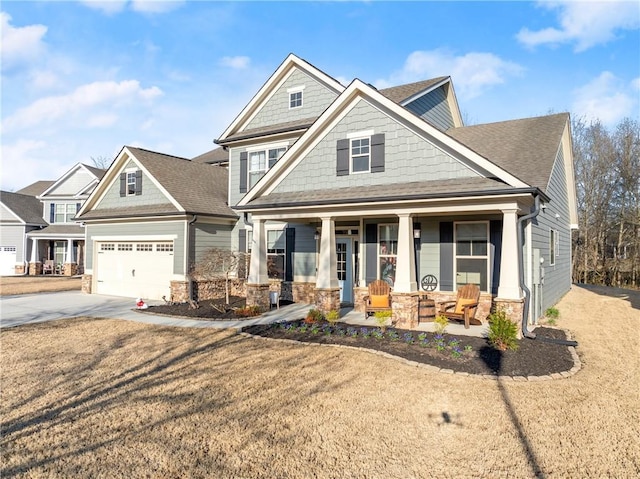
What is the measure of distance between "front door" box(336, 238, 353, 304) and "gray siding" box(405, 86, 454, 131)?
5226mm

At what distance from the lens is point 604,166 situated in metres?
26.3

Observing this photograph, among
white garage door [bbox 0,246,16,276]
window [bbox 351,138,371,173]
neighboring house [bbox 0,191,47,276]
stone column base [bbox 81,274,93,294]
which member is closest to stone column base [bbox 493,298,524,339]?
window [bbox 351,138,371,173]

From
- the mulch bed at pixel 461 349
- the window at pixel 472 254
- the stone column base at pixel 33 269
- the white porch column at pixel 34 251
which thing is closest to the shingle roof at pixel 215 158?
the mulch bed at pixel 461 349

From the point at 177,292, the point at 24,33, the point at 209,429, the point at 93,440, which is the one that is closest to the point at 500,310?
the point at 209,429

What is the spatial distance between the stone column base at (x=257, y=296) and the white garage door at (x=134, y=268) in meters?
4.40

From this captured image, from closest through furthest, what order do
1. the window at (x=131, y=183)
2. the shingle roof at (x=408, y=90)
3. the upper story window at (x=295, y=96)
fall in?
the shingle roof at (x=408, y=90) → the upper story window at (x=295, y=96) → the window at (x=131, y=183)

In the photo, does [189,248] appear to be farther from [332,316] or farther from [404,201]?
[404,201]

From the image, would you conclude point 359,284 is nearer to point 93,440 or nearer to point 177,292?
point 177,292

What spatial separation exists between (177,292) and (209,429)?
427 inches

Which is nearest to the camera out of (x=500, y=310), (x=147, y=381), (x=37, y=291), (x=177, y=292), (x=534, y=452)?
(x=534, y=452)

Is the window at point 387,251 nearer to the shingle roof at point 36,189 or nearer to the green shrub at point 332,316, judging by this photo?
the green shrub at point 332,316

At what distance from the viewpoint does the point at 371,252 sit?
40.7 feet

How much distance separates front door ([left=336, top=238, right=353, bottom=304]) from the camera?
1348 cm

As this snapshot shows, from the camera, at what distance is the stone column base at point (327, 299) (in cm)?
1105
